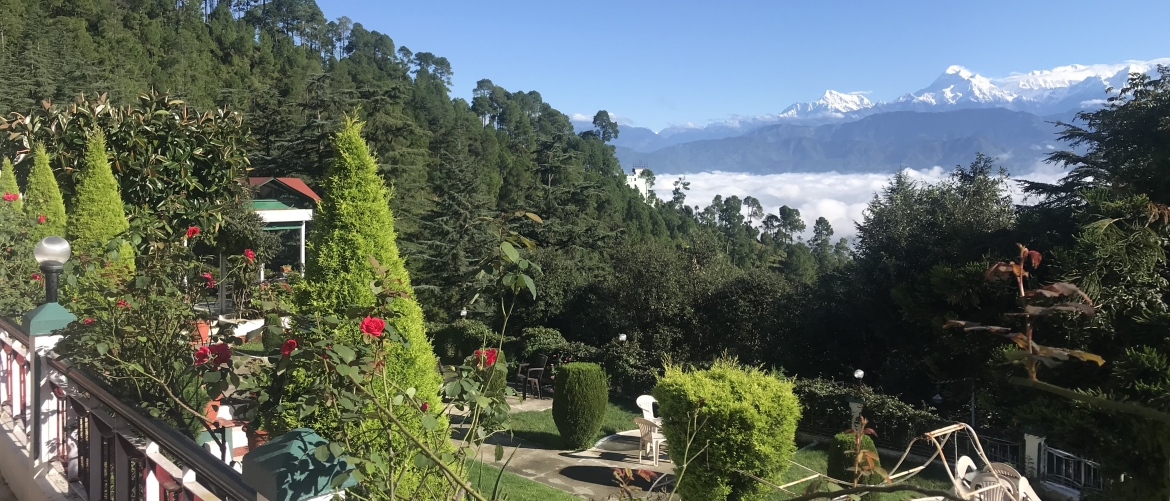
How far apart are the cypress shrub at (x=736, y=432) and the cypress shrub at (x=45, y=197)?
6.50 meters

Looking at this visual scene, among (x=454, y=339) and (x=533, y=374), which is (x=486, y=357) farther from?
(x=454, y=339)

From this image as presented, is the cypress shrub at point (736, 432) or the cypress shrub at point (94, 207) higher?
the cypress shrub at point (94, 207)

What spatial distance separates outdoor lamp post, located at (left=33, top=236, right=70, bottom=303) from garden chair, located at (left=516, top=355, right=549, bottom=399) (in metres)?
10.1

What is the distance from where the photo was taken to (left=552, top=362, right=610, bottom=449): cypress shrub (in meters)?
10.2

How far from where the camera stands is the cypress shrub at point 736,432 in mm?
6293

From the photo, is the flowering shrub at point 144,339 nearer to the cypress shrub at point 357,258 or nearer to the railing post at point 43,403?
the railing post at point 43,403

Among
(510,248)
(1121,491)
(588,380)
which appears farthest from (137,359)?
(588,380)

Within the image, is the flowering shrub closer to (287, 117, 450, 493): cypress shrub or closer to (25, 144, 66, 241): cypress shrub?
(287, 117, 450, 493): cypress shrub

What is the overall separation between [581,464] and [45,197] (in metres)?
6.96

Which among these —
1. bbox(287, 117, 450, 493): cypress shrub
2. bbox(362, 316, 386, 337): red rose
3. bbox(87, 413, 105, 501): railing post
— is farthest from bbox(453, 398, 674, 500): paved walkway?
bbox(362, 316, 386, 337): red rose

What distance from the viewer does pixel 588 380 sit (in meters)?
10.5

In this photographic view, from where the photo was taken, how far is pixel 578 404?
33.5 ft

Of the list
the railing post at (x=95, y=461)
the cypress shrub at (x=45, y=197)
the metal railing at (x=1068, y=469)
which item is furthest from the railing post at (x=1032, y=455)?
the cypress shrub at (x=45, y=197)

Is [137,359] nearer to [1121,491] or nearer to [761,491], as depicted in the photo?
[761,491]
